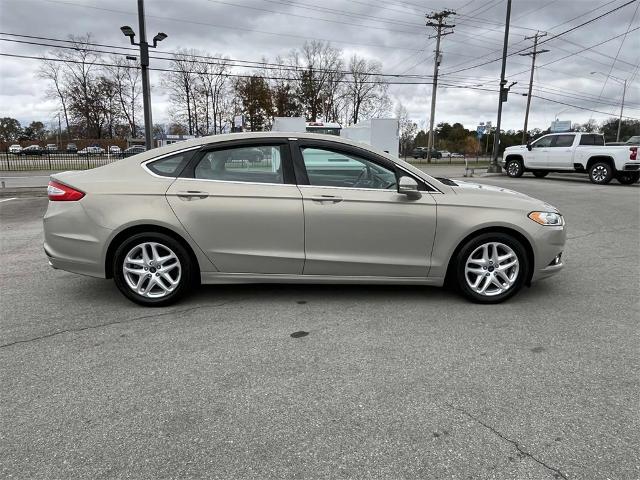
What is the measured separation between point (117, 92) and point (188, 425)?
243 feet

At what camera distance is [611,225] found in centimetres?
895

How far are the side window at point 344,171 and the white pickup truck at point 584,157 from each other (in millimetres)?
16419

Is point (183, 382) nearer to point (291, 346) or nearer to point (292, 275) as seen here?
point (291, 346)

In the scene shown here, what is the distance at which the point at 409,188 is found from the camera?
13.3 ft

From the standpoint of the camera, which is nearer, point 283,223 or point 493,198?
point 283,223

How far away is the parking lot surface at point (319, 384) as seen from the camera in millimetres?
2199

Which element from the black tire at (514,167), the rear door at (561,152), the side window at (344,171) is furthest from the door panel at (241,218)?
the black tire at (514,167)

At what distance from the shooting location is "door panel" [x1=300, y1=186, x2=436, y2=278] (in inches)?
161

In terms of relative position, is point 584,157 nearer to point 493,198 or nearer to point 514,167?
point 514,167

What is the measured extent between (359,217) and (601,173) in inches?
680

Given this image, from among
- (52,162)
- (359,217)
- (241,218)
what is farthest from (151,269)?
(52,162)

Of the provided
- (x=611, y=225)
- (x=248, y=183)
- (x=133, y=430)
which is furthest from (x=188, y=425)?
(x=611, y=225)

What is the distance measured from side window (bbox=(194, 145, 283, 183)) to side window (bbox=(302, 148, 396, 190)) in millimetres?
289

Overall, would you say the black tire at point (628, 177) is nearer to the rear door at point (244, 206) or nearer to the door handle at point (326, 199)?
the door handle at point (326, 199)
